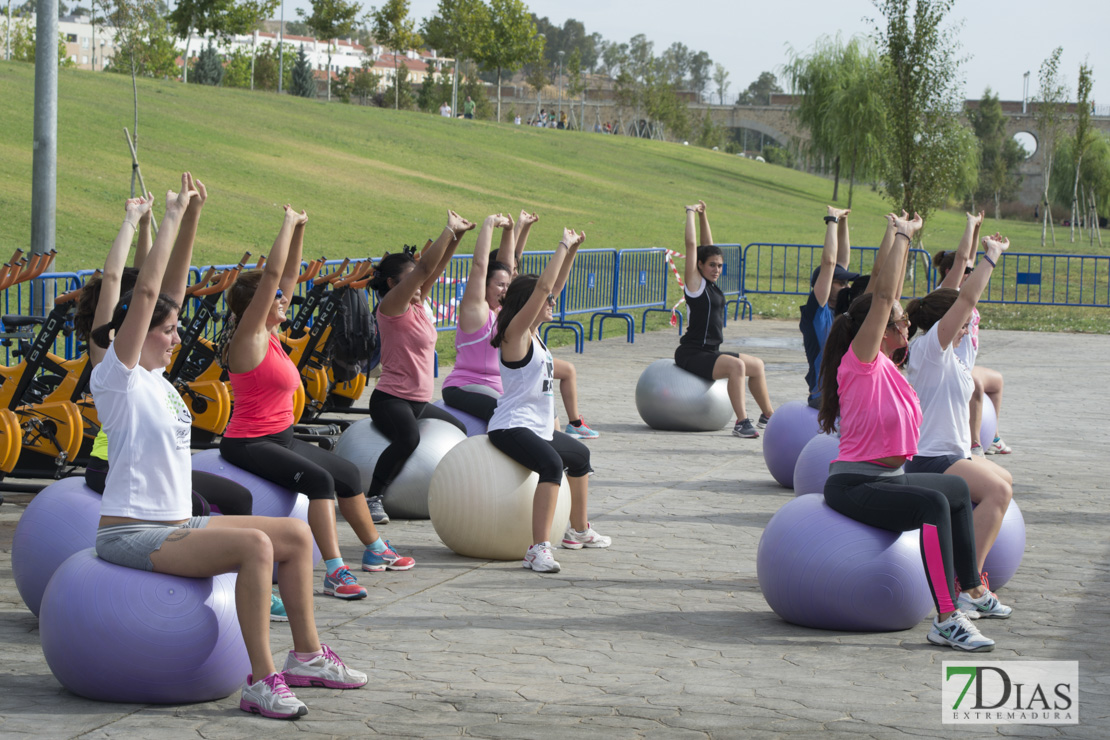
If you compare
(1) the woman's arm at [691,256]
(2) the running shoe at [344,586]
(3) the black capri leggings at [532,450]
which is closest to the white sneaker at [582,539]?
(3) the black capri leggings at [532,450]

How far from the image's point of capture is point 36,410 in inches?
328

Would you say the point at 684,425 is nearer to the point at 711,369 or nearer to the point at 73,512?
the point at 711,369

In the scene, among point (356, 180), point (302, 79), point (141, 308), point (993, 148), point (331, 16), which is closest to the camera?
point (141, 308)

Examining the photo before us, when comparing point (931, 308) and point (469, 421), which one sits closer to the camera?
point (931, 308)

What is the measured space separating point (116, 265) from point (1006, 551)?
459 cm

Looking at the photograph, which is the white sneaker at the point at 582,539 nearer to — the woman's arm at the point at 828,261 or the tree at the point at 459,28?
the woman's arm at the point at 828,261

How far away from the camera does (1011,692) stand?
5.12 m

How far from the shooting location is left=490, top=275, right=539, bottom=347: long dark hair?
7.12 m

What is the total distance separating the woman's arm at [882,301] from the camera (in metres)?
5.70

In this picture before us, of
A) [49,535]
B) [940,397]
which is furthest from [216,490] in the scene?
[940,397]

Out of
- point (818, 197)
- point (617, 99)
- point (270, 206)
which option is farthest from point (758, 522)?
point (617, 99)

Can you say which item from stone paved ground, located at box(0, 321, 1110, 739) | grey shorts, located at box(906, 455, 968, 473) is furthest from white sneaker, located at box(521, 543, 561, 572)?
grey shorts, located at box(906, 455, 968, 473)

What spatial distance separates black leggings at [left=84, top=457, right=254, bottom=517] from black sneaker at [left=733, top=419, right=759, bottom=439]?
692 cm

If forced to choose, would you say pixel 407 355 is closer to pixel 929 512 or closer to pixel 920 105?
pixel 929 512
